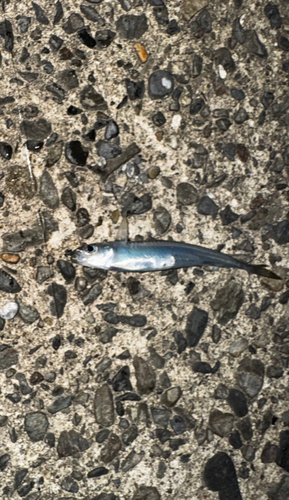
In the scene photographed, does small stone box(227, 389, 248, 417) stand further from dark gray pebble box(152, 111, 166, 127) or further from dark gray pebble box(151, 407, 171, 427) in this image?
dark gray pebble box(152, 111, 166, 127)

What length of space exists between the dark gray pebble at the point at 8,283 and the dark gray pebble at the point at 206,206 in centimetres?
89

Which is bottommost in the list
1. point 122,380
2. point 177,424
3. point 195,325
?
point 177,424

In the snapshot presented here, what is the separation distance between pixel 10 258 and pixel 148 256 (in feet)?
1.97

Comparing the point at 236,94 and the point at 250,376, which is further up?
the point at 236,94

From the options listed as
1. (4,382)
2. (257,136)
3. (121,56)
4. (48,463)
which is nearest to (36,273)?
(4,382)

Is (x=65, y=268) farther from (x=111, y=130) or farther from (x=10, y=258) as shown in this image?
(x=111, y=130)

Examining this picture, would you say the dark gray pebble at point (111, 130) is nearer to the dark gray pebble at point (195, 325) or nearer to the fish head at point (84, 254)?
the fish head at point (84, 254)

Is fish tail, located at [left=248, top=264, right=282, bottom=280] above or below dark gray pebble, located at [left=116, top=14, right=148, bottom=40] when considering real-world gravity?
below

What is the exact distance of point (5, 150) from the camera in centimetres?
251

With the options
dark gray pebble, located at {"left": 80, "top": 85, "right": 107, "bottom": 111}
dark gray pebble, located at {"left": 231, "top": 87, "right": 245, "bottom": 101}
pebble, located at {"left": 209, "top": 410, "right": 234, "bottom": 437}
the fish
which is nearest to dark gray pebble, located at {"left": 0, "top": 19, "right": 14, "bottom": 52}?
dark gray pebble, located at {"left": 80, "top": 85, "right": 107, "bottom": 111}

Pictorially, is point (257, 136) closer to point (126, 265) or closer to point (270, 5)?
point (270, 5)

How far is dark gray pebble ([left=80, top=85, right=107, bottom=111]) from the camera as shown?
257 cm

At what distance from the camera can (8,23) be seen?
8.24 feet

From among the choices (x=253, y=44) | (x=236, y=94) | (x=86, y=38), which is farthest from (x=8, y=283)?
(x=253, y=44)
